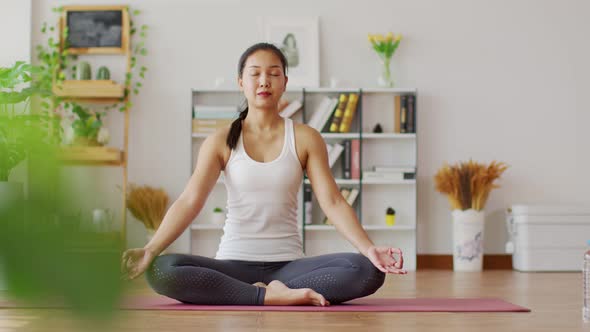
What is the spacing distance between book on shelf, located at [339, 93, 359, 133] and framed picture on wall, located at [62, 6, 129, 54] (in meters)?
Result: 1.38

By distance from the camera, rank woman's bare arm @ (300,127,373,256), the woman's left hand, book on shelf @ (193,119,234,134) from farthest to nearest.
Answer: book on shelf @ (193,119,234,134) < woman's bare arm @ (300,127,373,256) < the woman's left hand

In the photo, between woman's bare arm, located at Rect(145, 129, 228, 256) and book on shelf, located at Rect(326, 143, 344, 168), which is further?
book on shelf, located at Rect(326, 143, 344, 168)

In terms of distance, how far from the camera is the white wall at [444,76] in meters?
4.98

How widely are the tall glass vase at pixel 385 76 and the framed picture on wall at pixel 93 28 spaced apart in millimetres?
1555

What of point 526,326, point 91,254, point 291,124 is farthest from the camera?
point 291,124

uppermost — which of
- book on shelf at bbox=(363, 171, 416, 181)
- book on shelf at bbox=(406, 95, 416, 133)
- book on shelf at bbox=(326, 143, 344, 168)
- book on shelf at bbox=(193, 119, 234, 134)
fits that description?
book on shelf at bbox=(406, 95, 416, 133)

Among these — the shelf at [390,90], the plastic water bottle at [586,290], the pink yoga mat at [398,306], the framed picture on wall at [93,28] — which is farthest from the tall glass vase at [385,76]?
the plastic water bottle at [586,290]

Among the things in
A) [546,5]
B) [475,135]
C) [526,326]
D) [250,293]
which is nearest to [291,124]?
[250,293]

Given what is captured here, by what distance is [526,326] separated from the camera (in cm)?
217

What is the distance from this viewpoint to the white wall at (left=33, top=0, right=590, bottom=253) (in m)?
4.98

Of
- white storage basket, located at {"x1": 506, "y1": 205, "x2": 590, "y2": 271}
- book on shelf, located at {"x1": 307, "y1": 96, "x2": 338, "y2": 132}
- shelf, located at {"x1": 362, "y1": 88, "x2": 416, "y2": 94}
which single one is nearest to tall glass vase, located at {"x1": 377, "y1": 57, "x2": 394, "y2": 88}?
shelf, located at {"x1": 362, "y1": 88, "x2": 416, "y2": 94}

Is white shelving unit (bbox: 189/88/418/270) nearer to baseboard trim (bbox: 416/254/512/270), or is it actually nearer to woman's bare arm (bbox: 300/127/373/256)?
baseboard trim (bbox: 416/254/512/270)

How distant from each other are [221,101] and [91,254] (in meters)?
4.85

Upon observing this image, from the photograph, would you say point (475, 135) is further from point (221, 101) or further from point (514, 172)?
point (221, 101)
